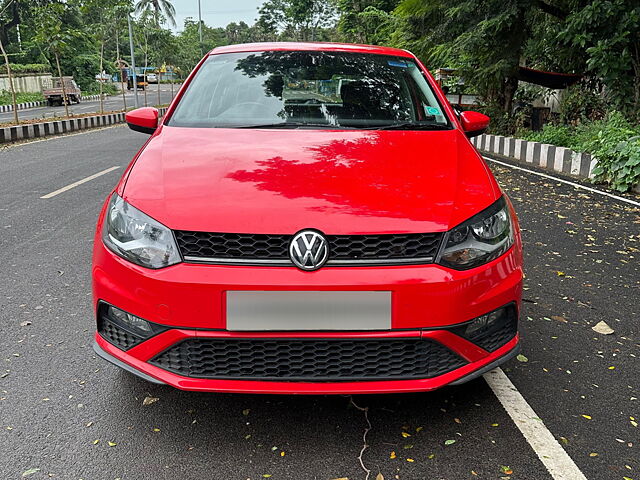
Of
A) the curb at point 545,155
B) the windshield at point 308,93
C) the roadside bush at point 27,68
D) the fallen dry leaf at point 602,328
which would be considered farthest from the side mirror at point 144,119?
the roadside bush at point 27,68

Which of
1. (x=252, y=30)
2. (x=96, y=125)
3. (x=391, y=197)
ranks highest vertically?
(x=252, y=30)

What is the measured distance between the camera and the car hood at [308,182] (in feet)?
7.10

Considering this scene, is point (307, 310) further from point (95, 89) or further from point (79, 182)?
point (95, 89)

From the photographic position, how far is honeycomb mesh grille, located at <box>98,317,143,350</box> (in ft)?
7.36

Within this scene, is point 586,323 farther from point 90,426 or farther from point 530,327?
point 90,426

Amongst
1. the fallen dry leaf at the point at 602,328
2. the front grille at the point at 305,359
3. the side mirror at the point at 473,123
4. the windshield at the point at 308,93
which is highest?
the windshield at the point at 308,93

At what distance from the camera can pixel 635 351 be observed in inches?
122

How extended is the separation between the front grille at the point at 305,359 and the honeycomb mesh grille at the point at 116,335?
185mm

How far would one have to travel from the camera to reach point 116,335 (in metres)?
2.29

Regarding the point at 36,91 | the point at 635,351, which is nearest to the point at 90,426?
the point at 635,351

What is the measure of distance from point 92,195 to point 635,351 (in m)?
5.68

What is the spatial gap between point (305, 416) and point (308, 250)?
75 centimetres

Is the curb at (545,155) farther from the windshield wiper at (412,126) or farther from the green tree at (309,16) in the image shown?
the green tree at (309,16)

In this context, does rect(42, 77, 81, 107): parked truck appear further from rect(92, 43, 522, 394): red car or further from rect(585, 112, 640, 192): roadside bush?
rect(92, 43, 522, 394): red car
